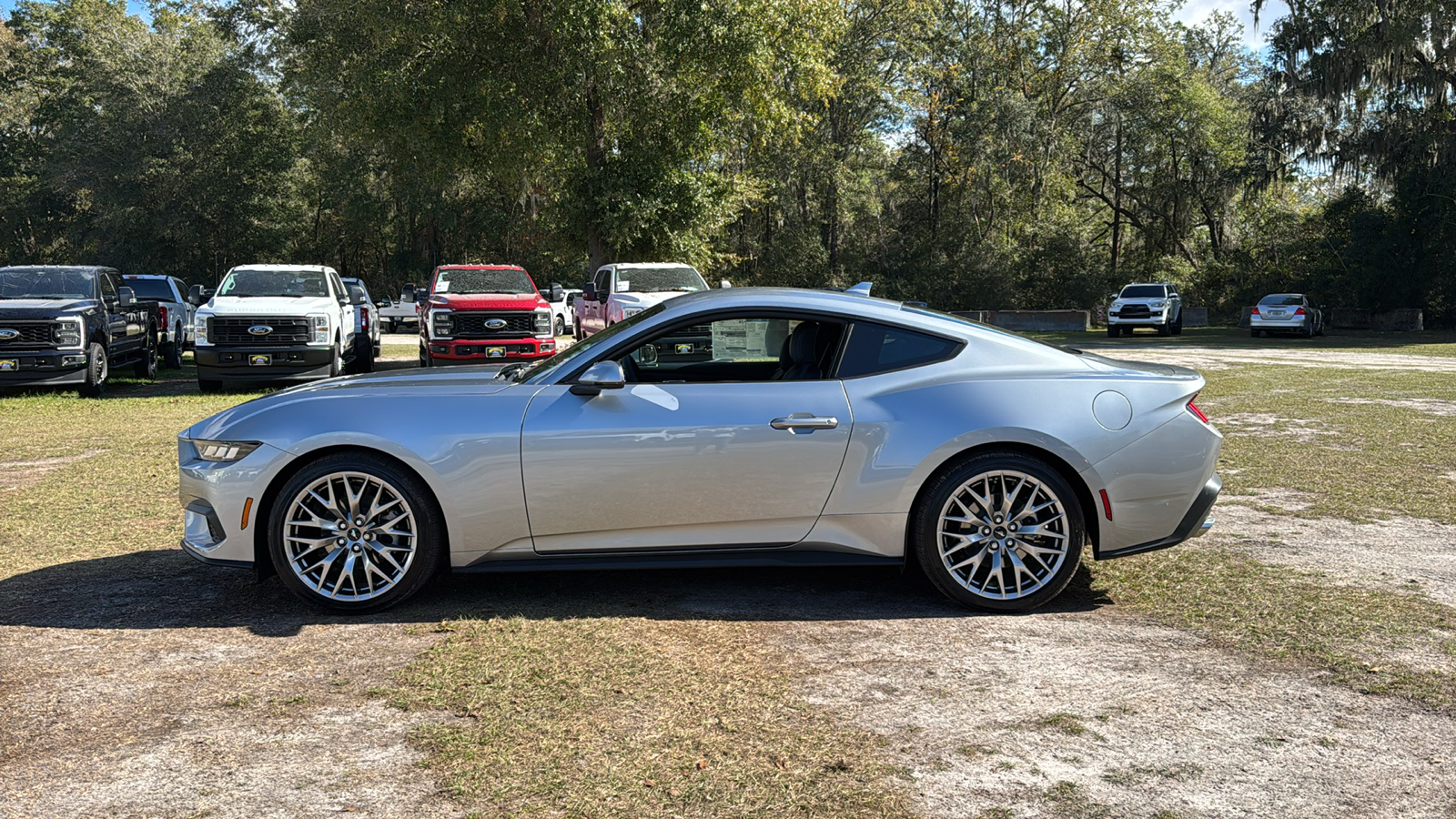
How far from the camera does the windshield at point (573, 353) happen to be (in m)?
5.40

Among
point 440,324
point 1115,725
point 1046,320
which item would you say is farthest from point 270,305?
point 1046,320

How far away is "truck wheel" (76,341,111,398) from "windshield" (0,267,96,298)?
1.06 metres

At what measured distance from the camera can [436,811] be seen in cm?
325

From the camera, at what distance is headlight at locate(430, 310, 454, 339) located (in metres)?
17.8

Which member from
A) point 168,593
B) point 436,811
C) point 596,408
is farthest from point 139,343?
point 436,811

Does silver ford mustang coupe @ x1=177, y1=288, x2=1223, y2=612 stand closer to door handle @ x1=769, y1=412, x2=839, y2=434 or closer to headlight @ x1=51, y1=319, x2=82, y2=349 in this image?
door handle @ x1=769, y1=412, x2=839, y2=434

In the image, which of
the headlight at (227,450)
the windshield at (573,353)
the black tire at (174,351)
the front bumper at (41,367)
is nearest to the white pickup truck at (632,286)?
the black tire at (174,351)

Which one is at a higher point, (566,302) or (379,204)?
(379,204)

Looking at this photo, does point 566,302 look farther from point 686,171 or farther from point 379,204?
point 379,204

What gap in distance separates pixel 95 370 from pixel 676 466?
14002 mm

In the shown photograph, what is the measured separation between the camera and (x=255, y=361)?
16219mm

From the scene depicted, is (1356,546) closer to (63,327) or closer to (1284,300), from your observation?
(63,327)

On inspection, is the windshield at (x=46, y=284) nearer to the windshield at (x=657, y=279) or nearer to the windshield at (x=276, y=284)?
the windshield at (x=276, y=284)

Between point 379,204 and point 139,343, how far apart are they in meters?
38.1
